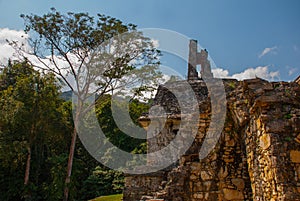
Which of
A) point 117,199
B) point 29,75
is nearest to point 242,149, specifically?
point 117,199

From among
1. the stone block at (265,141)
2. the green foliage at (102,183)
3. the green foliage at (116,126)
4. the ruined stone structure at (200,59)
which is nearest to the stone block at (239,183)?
the stone block at (265,141)

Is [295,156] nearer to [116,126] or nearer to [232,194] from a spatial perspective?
[232,194]

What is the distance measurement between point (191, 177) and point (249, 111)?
4.22 ft

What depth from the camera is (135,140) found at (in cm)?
1986

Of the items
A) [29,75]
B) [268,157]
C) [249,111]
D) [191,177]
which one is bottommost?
[191,177]

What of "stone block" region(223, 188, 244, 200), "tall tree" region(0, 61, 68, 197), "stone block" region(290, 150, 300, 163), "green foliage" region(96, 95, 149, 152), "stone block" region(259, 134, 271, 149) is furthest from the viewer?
"green foliage" region(96, 95, 149, 152)

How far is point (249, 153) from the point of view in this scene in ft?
11.6

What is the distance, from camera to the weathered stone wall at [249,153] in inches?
109

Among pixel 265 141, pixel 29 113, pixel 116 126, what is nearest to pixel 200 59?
pixel 265 141

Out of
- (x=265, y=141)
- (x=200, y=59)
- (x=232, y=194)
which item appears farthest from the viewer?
(x=200, y=59)

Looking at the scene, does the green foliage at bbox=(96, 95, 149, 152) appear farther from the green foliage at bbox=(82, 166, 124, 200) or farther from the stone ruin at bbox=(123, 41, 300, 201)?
the stone ruin at bbox=(123, 41, 300, 201)

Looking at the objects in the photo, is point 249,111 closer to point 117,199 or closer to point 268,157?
point 268,157

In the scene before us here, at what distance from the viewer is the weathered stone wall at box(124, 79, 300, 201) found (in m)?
2.77

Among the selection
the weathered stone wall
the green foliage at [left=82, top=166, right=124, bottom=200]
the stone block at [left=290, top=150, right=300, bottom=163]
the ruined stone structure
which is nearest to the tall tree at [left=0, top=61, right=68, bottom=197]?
the green foliage at [left=82, top=166, right=124, bottom=200]
